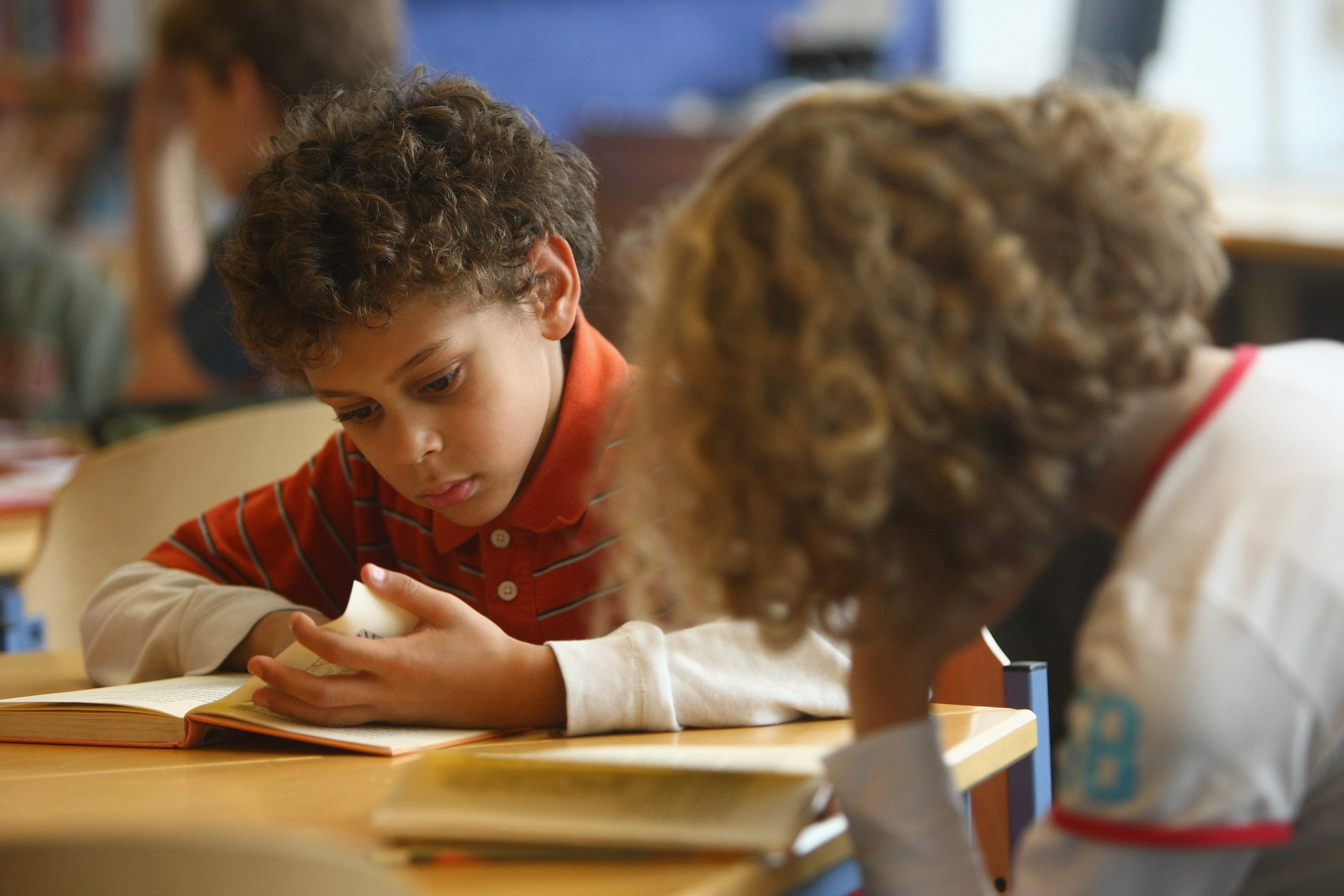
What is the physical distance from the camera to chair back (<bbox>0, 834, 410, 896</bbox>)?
1.37 ft

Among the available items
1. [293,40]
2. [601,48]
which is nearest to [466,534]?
[293,40]

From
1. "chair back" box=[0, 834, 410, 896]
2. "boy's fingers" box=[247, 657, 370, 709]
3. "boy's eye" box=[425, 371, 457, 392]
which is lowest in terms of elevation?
"boy's fingers" box=[247, 657, 370, 709]

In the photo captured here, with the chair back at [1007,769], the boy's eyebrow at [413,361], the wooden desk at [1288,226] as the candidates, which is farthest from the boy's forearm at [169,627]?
the wooden desk at [1288,226]

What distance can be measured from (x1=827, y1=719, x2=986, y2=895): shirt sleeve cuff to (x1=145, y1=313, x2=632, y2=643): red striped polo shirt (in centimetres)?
42

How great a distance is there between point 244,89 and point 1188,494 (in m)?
1.70

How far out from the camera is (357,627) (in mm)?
887

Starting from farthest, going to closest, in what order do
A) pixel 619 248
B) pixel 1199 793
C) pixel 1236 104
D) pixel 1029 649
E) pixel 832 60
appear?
pixel 832 60 → pixel 1236 104 → pixel 1029 649 → pixel 619 248 → pixel 1199 793

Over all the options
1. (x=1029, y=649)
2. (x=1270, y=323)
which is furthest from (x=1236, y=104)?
(x=1029, y=649)

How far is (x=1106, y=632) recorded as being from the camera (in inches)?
22.5

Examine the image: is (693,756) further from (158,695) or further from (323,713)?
(158,695)

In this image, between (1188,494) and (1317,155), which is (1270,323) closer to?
(1317,155)

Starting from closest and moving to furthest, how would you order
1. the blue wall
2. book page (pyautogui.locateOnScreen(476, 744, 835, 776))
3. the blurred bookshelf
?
1. book page (pyautogui.locateOnScreen(476, 744, 835, 776))
2. the blurred bookshelf
3. the blue wall

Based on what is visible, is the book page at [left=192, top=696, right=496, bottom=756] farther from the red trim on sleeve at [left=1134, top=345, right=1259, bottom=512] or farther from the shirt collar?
the red trim on sleeve at [left=1134, top=345, right=1259, bottom=512]

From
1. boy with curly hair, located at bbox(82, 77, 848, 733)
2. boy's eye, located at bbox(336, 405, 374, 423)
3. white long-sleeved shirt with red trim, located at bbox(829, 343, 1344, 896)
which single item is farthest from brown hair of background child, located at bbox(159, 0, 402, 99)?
white long-sleeved shirt with red trim, located at bbox(829, 343, 1344, 896)
